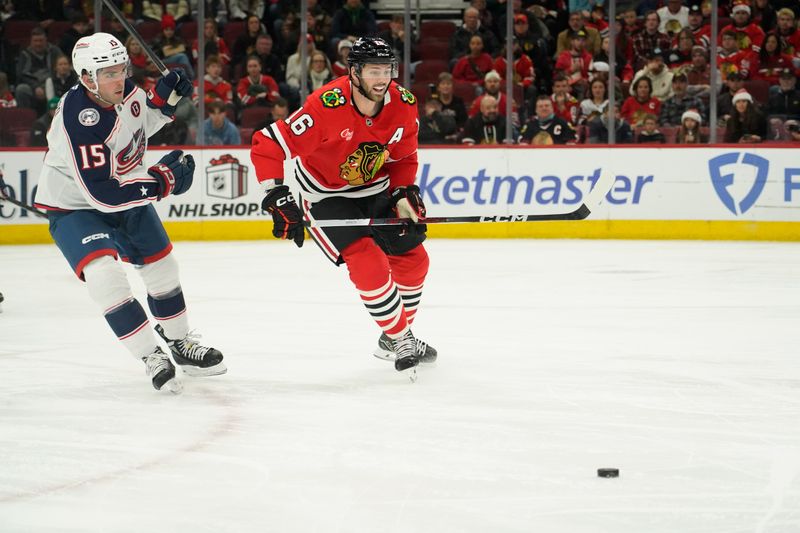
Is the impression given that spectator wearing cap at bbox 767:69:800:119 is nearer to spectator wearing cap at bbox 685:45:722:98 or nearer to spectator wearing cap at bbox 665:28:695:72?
spectator wearing cap at bbox 685:45:722:98

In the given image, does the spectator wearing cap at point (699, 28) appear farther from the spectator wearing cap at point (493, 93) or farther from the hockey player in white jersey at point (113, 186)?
the hockey player in white jersey at point (113, 186)

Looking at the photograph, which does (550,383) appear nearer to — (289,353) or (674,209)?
(289,353)

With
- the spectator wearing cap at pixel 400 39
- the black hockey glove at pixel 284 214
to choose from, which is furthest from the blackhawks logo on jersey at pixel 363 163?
the spectator wearing cap at pixel 400 39

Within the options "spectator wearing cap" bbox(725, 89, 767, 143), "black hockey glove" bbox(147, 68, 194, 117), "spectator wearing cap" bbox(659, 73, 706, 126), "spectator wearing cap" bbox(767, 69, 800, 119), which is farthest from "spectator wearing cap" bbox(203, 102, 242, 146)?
"black hockey glove" bbox(147, 68, 194, 117)

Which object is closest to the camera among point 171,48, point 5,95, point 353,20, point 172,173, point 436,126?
point 172,173

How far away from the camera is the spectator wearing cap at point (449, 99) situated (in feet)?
31.6

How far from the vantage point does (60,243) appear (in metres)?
3.76

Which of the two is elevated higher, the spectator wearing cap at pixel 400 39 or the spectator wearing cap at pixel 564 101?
the spectator wearing cap at pixel 400 39

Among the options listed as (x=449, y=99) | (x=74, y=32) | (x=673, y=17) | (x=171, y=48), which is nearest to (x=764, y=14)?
(x=673, y=17)

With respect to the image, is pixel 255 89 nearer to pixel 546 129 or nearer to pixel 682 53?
pixel 546 129

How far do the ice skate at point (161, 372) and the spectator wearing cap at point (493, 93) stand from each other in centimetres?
621

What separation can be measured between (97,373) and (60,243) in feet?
1.96

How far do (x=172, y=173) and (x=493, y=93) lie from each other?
6025mm

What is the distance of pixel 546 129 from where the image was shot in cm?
945
